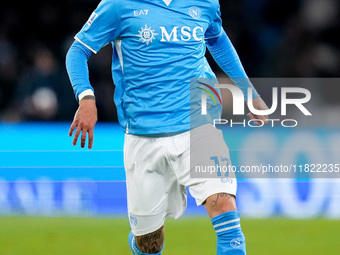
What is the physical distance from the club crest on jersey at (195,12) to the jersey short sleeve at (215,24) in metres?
0.10

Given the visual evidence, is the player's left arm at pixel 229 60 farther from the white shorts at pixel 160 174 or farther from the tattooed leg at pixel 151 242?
the tattooed leg at pixel 151 242

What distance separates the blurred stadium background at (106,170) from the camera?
5617mm

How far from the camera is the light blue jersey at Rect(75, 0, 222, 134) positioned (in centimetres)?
380

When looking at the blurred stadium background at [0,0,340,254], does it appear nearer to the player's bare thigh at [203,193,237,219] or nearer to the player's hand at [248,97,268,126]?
the player's hand at [248,97,268,126]

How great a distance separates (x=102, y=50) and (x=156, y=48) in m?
5.82

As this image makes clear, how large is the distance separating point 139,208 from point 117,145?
2.86 meters

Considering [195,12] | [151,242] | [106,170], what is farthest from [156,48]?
[106,170]

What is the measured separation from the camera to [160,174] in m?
3.89

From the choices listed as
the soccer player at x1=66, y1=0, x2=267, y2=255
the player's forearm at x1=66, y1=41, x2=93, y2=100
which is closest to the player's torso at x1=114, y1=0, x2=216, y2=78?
the soccer player at x1=66, y1=0, x2=267, y2=255

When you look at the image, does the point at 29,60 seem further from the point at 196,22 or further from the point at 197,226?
the point at 196,22

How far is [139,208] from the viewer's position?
156 inches

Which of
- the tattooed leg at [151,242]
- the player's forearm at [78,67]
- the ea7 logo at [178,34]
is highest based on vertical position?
the ea7 logo at [178,34]

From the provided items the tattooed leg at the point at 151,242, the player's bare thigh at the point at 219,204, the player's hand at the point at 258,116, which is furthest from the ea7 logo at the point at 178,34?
the tattooed leg at the point at 151,242

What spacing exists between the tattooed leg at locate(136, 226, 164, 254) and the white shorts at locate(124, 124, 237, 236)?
0.13 ft
